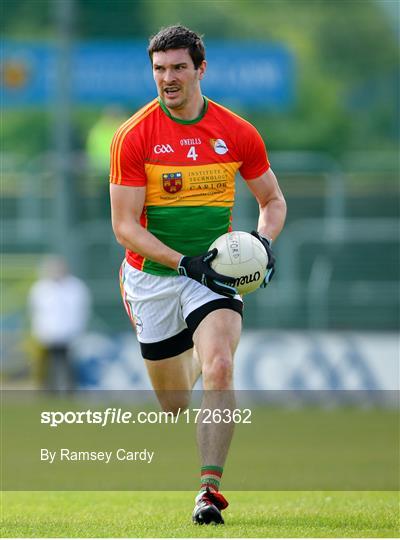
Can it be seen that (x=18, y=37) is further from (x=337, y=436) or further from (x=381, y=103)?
(x=337, y=436)

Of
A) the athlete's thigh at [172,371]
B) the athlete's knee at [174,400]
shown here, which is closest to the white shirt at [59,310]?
the athlete's knee at [174,400]

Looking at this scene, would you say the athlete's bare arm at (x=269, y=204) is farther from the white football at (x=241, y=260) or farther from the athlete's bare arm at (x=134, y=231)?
the athlete's bare arm at (x=134, y=231)

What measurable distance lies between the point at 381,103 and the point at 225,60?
11624mm

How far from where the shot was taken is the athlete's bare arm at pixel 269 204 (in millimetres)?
8766

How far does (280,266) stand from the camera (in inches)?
847

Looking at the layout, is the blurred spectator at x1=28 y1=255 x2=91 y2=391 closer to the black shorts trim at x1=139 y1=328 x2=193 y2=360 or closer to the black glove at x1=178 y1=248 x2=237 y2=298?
the black shorts trim at x1=139 y1=328 x2=193 y2=360

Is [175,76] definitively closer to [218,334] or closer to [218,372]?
[218,334]

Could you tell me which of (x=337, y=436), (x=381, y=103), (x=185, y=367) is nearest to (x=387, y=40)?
(x=381, y=103)

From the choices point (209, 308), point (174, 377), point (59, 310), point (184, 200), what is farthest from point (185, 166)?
point (59, 310)

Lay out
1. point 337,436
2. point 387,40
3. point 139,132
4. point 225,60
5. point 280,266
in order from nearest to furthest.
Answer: point 139,132 → point 337,436 → point 280,266 → point 225,60 → point 387,40

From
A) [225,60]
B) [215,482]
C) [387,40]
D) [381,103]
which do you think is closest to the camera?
[215,482]

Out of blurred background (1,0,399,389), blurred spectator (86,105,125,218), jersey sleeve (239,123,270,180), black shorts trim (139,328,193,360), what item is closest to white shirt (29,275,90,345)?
blurred background (1,0,399,389)

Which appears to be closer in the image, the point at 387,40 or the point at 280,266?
the point at 280,266

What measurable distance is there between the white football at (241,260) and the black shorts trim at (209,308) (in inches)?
3.9
